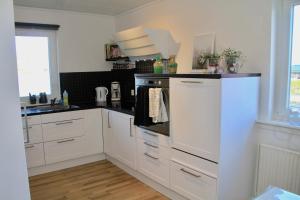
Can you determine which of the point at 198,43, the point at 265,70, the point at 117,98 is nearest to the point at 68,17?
the point at 117,98

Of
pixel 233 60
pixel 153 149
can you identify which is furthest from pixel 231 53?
pixel 153 149

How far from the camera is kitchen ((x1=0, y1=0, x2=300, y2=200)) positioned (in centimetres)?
214

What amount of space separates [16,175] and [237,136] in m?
1.76

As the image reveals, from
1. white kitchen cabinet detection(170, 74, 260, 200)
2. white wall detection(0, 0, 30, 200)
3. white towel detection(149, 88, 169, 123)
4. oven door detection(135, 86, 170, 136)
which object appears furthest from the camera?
oven door detection(135, 86, 170, 136)

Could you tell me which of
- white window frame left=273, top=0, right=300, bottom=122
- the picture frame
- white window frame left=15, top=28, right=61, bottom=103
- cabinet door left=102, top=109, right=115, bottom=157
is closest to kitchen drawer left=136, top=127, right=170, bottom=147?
cabinet door left=102, top=109, right=115, bottom=157

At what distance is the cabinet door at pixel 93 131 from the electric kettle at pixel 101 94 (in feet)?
1.58

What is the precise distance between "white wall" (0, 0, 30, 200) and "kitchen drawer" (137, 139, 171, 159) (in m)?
1.39

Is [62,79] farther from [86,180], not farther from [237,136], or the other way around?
[237,136]

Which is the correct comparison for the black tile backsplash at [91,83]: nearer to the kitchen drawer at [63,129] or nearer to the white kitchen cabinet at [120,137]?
the white kitchen cabinet at [120,137]

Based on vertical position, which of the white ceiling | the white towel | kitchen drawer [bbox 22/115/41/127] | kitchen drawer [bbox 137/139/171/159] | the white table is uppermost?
the white ceiling

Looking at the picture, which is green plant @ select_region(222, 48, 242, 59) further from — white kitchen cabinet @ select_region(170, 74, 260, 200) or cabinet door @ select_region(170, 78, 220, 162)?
cabinet door @ select_region(170, 78, 220, 162)

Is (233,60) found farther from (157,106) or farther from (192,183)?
(192,183)

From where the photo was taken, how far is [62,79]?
405 centimetres

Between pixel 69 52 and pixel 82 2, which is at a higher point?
pixel 82 2
